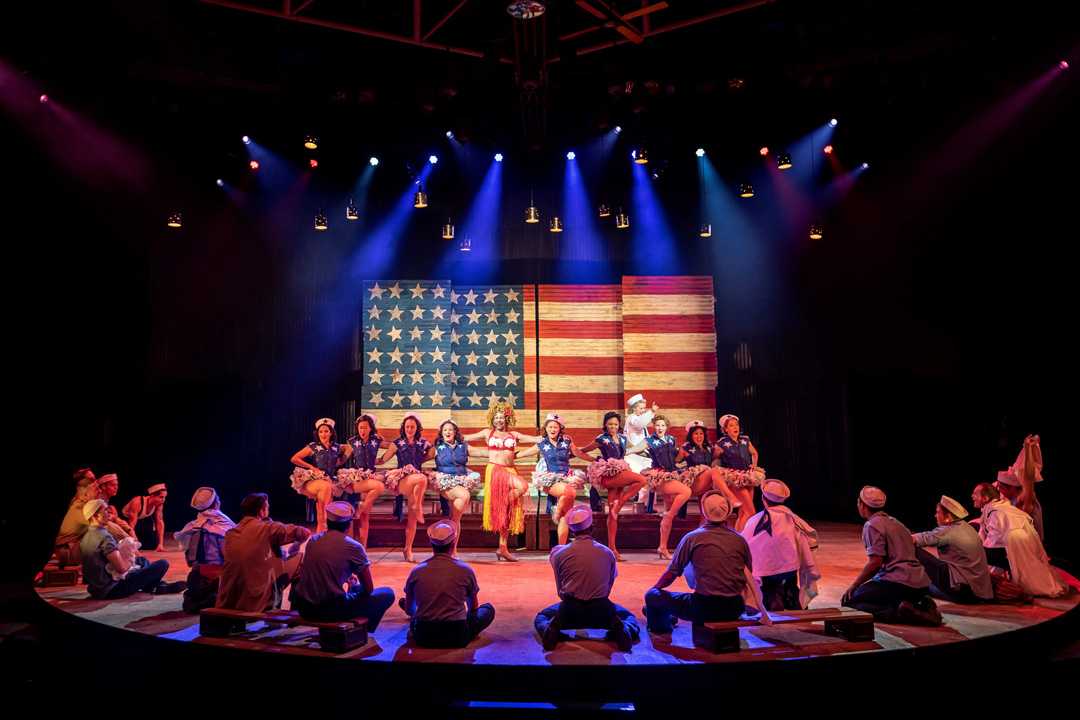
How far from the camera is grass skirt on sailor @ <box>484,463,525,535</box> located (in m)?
8.65

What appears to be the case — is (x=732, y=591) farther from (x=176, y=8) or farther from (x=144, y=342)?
(x=144, y=342)

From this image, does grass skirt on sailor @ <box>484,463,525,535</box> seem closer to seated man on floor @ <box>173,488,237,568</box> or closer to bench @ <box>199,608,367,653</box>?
seated man on floor @ <box>173,488,237,568</box>

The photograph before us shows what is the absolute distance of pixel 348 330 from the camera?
11969 mm

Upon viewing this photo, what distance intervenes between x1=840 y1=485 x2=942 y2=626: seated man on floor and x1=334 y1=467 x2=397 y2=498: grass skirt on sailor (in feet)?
17.5

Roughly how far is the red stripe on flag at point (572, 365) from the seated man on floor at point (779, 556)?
621 cm

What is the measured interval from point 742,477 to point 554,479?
7.43 feet

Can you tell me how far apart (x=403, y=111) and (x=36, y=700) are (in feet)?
27.4

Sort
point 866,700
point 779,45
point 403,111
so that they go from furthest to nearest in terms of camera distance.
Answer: point 403,111, point 779,45, point 866,700

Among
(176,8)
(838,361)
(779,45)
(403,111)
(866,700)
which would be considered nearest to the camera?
(866,700)

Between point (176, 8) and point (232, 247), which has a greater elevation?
point (176, 8)

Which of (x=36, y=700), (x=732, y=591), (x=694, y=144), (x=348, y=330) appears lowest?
(x=36, y=700)

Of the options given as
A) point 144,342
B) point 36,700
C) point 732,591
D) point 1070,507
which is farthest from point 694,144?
point 36,700

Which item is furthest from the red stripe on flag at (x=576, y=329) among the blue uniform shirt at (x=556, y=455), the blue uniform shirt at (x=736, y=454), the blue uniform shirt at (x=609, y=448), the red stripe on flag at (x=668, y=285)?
the blue uniform shirt at (x=736, y=454)

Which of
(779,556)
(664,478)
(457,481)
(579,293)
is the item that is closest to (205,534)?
(457,481)
